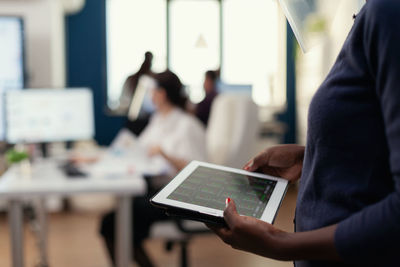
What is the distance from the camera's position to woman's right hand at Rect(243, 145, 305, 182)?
0.94m

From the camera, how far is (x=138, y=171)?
233 centimetres

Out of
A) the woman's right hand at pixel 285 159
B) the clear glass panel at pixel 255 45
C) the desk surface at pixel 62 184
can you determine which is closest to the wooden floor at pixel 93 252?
the desk surface at pixel 62 184

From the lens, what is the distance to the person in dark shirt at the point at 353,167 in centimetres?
57

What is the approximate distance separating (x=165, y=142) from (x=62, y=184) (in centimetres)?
90

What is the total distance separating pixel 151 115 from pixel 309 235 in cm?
289

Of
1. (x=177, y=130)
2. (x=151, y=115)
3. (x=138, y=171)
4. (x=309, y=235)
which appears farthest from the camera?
(x=151, y=115)

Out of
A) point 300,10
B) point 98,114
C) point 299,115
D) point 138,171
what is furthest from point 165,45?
point 300,10

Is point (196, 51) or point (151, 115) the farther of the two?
point (196, 51)

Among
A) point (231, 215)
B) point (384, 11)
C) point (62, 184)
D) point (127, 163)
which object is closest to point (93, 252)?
point (127, 163)

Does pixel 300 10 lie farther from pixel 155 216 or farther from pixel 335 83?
pixel 155 216

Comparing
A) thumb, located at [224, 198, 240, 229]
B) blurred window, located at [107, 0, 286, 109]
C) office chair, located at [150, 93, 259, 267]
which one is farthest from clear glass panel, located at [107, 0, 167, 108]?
thumb, located at [224, 198, 240, 229]

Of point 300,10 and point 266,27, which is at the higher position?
point 266,27

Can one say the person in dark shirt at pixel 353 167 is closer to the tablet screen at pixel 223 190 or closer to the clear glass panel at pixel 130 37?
the tablet screen at pixel 223 190

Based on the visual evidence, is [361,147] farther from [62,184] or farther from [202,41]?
[202,41]
